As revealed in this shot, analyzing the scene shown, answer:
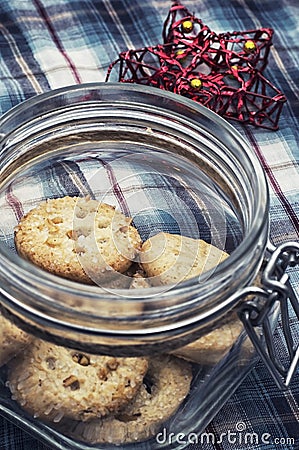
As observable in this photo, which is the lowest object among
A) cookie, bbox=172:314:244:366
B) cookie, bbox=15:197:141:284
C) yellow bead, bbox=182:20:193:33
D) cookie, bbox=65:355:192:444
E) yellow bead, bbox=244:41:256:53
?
cookie, bbox=65:355:192:444

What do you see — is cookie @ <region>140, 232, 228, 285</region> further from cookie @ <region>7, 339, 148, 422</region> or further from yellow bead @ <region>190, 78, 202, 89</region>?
yellow bead @ <region>190, 78, 202, 89</region>

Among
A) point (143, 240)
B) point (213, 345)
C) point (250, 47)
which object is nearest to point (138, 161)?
point (143, 240)

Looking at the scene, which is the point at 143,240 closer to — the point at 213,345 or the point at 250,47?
the point at 213,345

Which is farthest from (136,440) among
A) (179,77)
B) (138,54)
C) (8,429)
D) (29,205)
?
(138,54)

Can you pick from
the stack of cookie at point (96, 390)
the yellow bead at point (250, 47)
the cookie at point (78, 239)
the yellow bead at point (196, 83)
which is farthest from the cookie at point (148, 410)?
the yellow bead at point (250, 47)

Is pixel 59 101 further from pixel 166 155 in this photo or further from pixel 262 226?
pixel 262 226

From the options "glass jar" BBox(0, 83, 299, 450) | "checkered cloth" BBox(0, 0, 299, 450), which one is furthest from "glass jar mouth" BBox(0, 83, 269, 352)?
"checkered cloth" BBox(0, 0, 299, 450)

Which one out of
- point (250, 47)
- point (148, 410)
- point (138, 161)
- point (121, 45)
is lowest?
point (148, 410)
